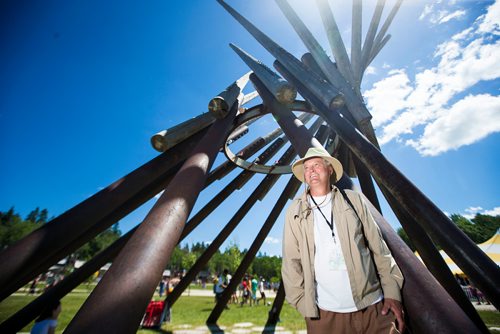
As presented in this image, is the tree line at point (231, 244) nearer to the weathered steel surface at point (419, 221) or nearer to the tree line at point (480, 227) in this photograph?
the tree line at point (480, 227)

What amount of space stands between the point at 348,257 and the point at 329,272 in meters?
0.22

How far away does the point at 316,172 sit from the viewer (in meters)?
2.38

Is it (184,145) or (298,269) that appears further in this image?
(184,145)

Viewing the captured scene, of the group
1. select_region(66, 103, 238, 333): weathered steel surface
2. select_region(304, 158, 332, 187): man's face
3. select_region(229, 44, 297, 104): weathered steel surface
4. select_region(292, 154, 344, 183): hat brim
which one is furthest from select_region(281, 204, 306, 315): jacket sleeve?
select_region(229, 44, 297, 104): weathered steel surface

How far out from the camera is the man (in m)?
1.76

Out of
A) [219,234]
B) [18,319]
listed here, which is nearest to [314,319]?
[18,319]

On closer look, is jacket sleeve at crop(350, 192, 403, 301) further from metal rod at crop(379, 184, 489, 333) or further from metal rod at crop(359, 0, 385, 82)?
metal rod at crop(359, 0, 385, 82)

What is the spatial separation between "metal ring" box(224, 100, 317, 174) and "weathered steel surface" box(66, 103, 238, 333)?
136 inches

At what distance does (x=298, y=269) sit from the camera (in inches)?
83.0

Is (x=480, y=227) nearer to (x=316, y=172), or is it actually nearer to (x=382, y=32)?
(x=382, y=32)

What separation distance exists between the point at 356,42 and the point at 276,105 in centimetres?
318

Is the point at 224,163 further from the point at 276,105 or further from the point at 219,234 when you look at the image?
the point at 276,105

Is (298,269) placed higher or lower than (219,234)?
lower

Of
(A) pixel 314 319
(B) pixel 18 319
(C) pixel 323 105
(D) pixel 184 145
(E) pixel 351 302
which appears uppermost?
(C) pixel 323 105
